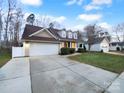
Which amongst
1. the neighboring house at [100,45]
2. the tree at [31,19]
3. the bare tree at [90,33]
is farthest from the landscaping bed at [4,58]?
the bare tree at [90,33]

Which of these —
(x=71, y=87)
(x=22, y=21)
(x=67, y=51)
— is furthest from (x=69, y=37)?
(x=71, y=87)

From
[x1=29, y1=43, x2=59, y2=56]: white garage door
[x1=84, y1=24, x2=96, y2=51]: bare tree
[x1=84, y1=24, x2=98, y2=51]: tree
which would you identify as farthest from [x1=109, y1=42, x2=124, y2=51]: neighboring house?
[x1=29, y1=43, x2=59, y2=56]: white garage door

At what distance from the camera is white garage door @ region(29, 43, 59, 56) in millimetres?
18859

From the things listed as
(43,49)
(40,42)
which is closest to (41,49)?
(43,49)

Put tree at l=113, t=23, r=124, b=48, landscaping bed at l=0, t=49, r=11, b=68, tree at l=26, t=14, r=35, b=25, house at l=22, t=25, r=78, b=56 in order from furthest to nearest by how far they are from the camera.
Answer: tree at l=113, t=23, r=124, b=48 → tree at l=26, t=14, r=35, b=25 → house at l=22, t=25, r=78, b=56 → landscaping bed at l=0, t=49, r=11, b=68

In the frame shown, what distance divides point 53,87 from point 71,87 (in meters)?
0.77

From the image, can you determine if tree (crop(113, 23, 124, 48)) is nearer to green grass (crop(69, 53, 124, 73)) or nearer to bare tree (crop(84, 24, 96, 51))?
bare tree (crop(84, 24, 96, 51))

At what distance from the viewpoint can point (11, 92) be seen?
458 cm

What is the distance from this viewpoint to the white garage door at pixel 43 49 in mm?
18859

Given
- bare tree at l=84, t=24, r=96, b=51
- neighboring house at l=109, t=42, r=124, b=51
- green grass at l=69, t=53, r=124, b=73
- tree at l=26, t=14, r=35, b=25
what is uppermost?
tree at l=26, t=14, r=35, b=25

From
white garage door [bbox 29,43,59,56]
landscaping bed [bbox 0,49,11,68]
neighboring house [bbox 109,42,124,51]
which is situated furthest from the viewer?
neighboring house [bbox 109,42,124,51]

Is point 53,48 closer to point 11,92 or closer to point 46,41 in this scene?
point 46,41

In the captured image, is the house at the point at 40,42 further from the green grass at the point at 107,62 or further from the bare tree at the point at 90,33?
the bare tree at the point at 90,33

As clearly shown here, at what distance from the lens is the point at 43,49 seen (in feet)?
65.9
